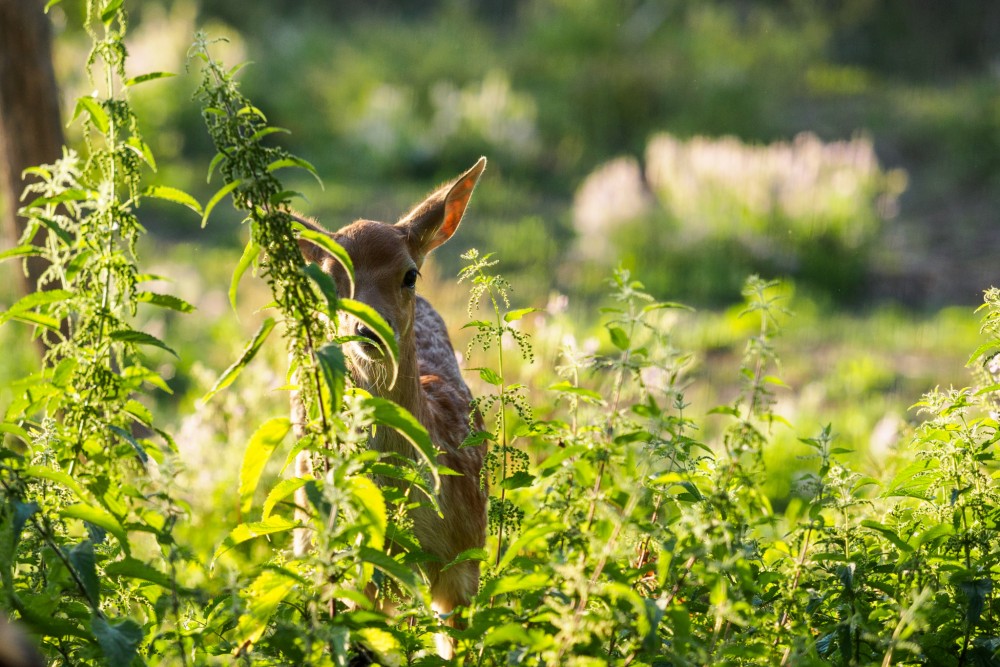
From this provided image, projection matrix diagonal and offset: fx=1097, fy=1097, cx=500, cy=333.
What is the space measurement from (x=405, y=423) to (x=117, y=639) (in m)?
0.65

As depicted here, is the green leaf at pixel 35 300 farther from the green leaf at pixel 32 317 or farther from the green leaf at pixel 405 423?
the green leaf at pixel 405 423

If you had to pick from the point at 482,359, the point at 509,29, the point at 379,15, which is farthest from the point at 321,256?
the point at 379,15

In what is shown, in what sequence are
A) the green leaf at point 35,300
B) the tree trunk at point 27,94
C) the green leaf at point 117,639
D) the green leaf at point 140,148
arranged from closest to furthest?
the green leaf at point 117,639 < the green leaf at point 35,300 < the green leaf at point 140,148 < the tree trunk at point 27,94

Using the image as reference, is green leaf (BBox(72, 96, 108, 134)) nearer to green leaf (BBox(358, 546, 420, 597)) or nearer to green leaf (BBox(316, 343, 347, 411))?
green leaf (BBox(316, 343, 347, 411))

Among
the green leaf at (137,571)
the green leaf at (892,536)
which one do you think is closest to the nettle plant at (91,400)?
the green leaf at (137,571)

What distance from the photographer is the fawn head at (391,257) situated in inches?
152

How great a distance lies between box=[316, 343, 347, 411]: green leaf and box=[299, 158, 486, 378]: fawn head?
1.56m

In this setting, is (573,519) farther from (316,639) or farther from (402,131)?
(402,131)

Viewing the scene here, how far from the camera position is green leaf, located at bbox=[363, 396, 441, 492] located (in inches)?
81.4

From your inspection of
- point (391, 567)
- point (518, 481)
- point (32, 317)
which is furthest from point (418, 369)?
point (391, 567)

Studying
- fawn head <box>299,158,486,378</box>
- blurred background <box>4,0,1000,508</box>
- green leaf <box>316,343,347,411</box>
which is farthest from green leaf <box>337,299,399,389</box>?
blurred background <box>4,0,1000,508</box>

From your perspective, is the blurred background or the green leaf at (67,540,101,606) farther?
the blurred background

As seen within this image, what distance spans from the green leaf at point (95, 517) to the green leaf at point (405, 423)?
0.54 meters

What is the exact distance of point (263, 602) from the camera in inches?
81.7
